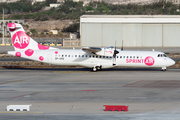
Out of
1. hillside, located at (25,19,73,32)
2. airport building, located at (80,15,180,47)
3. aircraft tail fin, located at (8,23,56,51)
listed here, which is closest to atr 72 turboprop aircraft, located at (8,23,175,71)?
aircraft tail fin, located at (8,23,56,51)

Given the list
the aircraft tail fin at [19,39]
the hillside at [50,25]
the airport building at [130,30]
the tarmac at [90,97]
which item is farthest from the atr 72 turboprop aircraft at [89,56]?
the hillside at [50,25]

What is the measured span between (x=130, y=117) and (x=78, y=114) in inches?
114

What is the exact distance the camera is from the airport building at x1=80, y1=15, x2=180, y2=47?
74875mm

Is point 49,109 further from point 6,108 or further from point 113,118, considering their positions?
point 113,118

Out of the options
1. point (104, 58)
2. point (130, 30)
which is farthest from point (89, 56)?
point (130, 30)

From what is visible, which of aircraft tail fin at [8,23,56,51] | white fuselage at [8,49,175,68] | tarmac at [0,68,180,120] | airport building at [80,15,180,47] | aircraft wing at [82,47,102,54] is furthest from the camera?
airport building at [80,15,180,47]

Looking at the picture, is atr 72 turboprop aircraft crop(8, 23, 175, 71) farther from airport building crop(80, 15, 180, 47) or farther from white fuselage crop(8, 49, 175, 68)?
airport building crop(80, 15, 180, 47)

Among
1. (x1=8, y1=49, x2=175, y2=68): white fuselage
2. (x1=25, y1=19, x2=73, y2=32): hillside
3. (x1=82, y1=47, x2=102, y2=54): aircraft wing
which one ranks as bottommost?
(x1=8, y1=49, x2=175, y2=68): white fuselage

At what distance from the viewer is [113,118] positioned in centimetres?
1456

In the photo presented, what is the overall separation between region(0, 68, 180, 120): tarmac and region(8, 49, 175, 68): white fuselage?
5.17 m

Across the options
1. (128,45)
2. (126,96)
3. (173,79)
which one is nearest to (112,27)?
(128,45)

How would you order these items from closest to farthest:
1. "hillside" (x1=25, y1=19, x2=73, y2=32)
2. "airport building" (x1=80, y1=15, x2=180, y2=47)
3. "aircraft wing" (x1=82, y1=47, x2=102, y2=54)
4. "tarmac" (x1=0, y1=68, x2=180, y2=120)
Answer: "tarmac" (x1=0, y1=68, x2=180, y2=120), "aircraft wing" (x1=82, y1=47, x2=102, y2=54), "airport building" (x1=80, y1=15, x2=180, y2=47), "hillside" (x1=25, y1=19, x2=73, y2=32)

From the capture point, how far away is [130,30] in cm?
7556

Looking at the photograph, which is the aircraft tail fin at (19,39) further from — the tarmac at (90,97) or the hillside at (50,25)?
the hillside at (50,25)
